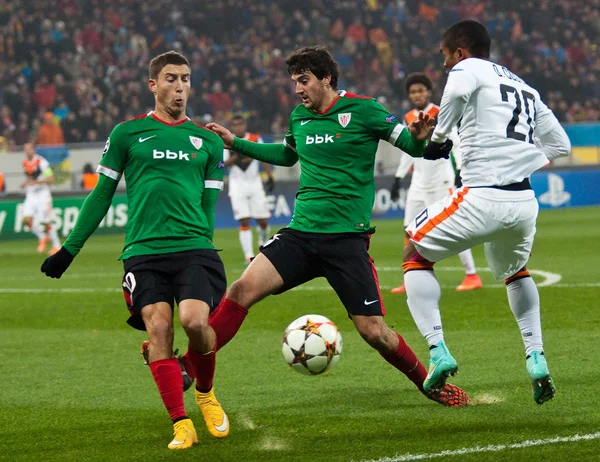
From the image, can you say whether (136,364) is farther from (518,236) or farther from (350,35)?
(350,35)

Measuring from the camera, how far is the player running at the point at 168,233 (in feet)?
17.2

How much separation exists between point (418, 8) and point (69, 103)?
12.2 meters

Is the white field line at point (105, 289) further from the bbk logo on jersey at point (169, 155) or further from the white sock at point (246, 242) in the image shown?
the bbk logo on jersey at point (169, 155)

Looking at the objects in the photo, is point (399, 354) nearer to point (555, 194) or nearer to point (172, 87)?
point (172, 87)

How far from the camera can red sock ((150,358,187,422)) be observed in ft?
17.1

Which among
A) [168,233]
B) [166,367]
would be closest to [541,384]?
[166,367]

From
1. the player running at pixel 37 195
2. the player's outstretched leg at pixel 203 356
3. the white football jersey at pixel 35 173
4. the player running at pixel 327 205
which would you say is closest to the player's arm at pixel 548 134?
the player running at pixel 327 205

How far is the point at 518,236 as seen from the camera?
19.0 feet

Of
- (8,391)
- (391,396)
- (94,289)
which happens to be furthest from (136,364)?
(94,289)

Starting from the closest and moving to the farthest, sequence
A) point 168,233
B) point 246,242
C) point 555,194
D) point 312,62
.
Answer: point 168,233
point 312,62
point 246,242
point 555,194

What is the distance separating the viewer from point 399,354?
19.4ft

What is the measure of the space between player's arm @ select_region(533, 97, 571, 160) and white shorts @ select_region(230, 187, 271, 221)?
32.5ft

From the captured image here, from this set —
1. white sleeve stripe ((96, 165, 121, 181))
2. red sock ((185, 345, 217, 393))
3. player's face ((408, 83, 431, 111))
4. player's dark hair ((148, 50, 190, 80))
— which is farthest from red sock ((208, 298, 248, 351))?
player's face ((408, 83, 431, 111))

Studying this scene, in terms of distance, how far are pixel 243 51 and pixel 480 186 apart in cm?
2488
